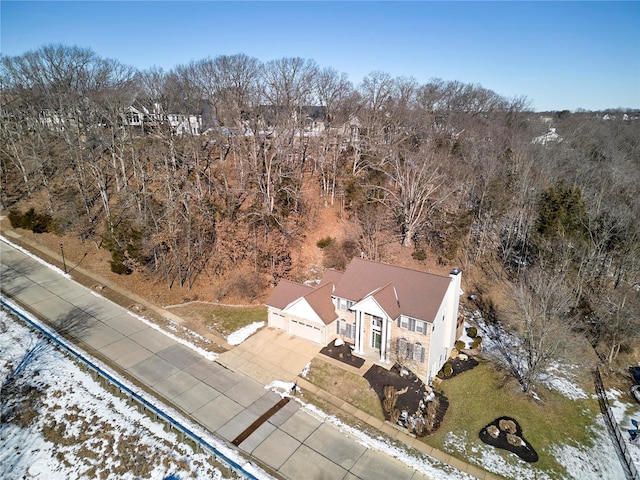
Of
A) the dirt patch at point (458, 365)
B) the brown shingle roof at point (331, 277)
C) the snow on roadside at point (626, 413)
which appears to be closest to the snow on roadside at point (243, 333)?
the brown shingle roof at point (331, 277)

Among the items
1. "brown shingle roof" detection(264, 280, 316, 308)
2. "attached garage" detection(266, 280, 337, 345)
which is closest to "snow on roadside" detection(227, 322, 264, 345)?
"attached garage" detection(266, 280, 337, 345)

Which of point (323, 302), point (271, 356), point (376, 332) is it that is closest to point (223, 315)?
point (271, 356)

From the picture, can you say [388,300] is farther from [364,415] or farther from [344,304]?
[364,415]

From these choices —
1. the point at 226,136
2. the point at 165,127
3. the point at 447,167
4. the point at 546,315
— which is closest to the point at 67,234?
the point at 165,127

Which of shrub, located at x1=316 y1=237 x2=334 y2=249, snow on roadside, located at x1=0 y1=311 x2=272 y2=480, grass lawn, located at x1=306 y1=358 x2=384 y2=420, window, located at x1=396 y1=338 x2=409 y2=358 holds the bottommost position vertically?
grass lawn, located at x1=306 y1=358 x2=384 y2=420

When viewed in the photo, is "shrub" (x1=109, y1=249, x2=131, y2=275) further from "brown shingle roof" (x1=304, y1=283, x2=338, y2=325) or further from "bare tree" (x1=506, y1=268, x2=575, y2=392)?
"bare tree" (x1=506, y1=268, x2=575, y2=392)

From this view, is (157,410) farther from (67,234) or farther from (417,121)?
(417,121)
